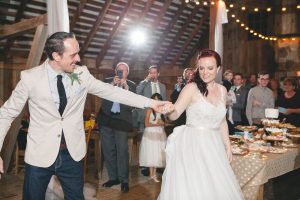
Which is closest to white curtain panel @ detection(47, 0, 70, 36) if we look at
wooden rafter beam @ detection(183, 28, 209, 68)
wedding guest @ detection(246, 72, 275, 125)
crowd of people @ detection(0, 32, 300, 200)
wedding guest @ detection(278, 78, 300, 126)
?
crowd of people @ detection(0, 32, 300, 200)

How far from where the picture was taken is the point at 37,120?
247 cm

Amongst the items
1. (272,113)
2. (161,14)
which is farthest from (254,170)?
(161,14)

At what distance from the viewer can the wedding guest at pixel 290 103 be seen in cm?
573

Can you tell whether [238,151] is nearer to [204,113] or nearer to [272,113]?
[204,113]

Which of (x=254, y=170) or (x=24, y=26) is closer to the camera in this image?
(x=254, y=170)

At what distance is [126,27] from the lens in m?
9.74

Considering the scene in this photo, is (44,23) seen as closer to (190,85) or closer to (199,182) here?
(190,85)

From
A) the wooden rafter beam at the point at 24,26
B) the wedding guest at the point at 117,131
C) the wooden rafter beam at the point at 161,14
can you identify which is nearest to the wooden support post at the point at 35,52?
the wooden rafter beam at the point at 24,26

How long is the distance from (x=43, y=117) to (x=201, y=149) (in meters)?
1.33

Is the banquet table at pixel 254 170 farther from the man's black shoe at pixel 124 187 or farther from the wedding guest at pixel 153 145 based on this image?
the wedding guest at pixel 153 145

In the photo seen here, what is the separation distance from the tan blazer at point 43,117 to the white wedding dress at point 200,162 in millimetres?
846

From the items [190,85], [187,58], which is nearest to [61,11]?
[190,85]

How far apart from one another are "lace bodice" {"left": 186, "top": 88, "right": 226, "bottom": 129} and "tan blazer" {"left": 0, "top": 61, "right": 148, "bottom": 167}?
1.00 metres

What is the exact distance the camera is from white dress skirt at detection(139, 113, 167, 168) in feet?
17.5
